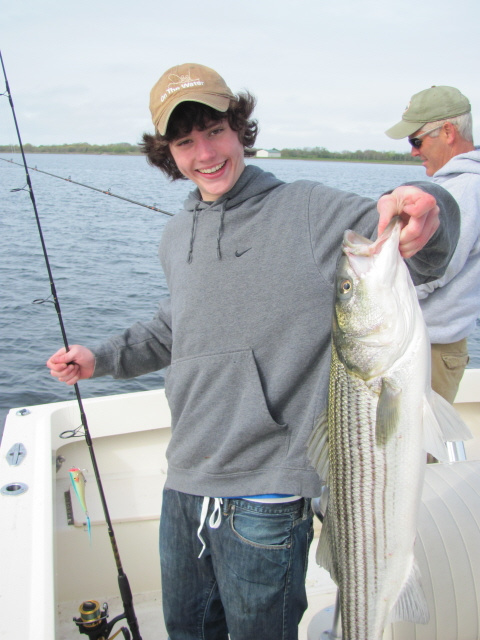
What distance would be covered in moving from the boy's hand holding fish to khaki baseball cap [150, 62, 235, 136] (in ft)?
2.92

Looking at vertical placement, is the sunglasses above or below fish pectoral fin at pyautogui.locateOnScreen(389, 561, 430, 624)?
above

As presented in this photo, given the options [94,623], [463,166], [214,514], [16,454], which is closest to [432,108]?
[463,166]

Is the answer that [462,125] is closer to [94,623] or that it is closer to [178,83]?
[178,83]

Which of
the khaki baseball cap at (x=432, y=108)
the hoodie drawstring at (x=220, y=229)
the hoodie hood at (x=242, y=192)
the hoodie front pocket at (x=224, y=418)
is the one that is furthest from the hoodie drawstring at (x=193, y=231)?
the khaki baseball cap at (x=432, y=108)

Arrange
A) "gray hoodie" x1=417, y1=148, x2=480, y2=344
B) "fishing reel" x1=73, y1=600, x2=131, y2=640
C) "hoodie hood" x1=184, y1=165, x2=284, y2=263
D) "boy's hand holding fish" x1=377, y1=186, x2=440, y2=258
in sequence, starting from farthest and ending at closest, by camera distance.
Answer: "gray hoodie" x1=417, y1=148, x2=480, y2=344 → "fishing reel" x1=73, y1=600, x2=131, y2=640 → "hoodie hood" x1=184, y1=165, x2=284, y2=263 → "boy's hand holding fish" x1=377, y1=186, x2=440, y2=258

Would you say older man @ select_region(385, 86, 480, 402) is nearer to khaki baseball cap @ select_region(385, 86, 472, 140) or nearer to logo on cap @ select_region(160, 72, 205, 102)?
khaki baseball cap @ select_region(385, 86, 472, 140)

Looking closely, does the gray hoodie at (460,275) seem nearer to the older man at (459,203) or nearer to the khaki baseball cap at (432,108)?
the older man at (459,203)

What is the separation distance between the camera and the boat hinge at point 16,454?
312cm

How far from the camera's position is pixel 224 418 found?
2.14m

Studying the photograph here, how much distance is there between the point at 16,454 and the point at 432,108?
→ 10.1 ft

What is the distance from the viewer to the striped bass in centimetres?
175

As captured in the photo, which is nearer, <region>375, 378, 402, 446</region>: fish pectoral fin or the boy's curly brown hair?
<region>375, 378, 402, 446</region>: fish pectoral fin

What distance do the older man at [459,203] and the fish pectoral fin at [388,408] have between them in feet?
4.92

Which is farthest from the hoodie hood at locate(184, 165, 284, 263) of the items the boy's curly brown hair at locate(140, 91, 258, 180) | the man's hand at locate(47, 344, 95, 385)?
the man's hand at locate(47, 344, 95, 385)
